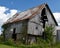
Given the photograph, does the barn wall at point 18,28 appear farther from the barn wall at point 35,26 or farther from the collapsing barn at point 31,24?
the barn wall at point 35,26

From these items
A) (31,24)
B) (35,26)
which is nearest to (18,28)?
(31,24)

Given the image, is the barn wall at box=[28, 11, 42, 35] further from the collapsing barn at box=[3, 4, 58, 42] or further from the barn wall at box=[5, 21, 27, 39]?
the barn wall at box=[5, 21, 27, 39]

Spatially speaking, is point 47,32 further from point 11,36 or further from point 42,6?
point 11,36

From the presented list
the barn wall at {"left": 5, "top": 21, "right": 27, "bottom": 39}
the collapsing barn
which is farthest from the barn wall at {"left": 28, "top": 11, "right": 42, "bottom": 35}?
the barn wall at {"left": 5, "top": 21, "right": 27, "bottom": 39}

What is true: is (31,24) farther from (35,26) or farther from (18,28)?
(18,28)

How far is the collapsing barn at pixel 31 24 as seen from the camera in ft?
112

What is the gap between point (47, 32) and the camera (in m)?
34.8

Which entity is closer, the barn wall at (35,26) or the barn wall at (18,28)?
the barn wall at (35,26)

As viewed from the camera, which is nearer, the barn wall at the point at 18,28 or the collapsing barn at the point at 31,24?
the collapsing barn at the point at 31,24

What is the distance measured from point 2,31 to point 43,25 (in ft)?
36.7

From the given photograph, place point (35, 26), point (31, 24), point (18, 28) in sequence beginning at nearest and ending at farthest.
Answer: point (31, 24) < point (35, 26) < point (18, 28)

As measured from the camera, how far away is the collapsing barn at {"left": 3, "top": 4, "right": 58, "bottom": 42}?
34281 millimetres

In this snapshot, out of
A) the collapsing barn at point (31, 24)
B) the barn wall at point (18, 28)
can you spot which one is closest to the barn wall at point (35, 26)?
the collapsing barn at point (31, 24)

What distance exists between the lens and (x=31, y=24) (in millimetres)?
34656
